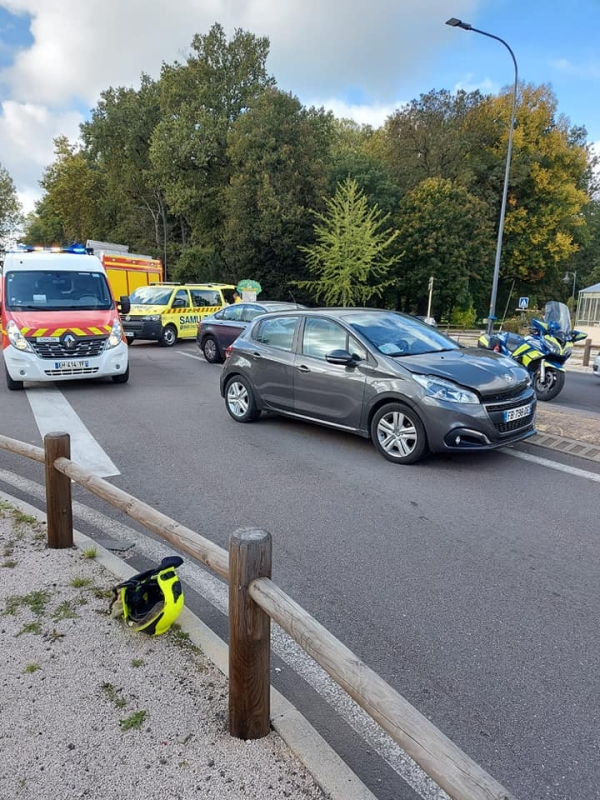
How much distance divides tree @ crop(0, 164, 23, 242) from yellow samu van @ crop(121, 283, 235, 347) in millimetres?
55183

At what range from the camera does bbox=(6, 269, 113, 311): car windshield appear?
10258 mm

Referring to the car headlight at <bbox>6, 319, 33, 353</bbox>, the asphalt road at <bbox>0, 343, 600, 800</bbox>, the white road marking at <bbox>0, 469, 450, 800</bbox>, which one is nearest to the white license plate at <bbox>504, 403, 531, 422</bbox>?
the asphalt road at <bbox>0, 343, 600, 800</bbox>

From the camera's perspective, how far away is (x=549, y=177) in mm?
38719

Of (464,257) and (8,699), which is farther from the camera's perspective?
(464,257)

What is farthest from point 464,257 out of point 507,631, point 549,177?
point 507,631

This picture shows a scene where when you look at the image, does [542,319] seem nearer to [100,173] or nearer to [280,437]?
[280,437]

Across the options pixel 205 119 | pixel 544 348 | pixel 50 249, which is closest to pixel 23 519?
pixel 544 348

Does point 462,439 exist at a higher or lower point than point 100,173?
lower

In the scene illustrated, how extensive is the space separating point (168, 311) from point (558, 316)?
11.6 metres

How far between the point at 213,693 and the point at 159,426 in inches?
221

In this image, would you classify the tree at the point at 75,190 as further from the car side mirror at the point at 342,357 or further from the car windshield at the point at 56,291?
the car side mirror at the point at 342,357

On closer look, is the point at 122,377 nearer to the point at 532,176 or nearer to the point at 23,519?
the point at 23,519

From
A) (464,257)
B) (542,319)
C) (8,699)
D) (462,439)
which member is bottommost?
(8,699)

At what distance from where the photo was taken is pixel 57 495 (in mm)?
3770
